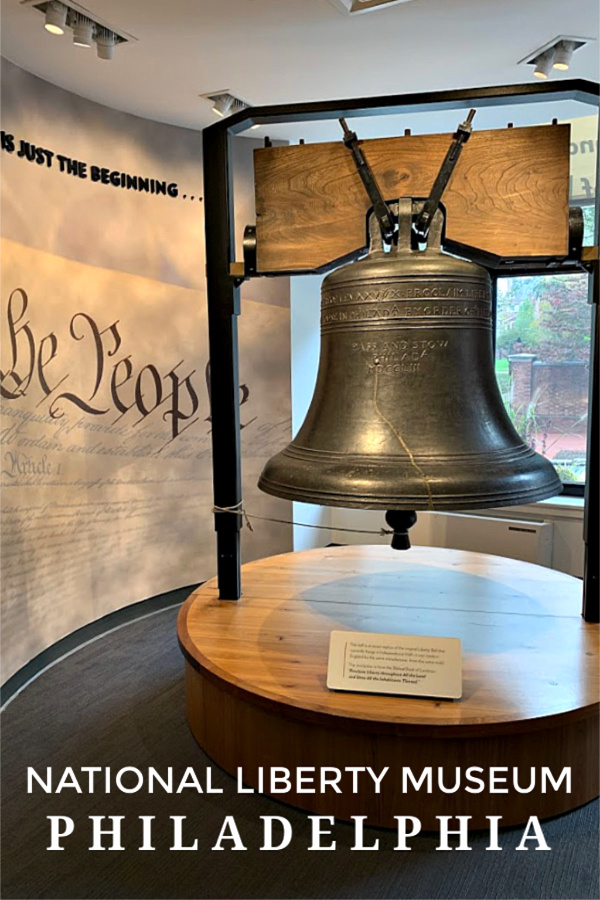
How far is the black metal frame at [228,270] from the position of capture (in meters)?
1.85

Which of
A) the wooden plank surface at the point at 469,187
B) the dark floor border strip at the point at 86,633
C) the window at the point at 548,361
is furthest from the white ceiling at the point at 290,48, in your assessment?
the dark floor border strip at the point at 86,633

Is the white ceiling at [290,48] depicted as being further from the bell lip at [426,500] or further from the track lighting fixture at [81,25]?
the bell lip at [426,500]

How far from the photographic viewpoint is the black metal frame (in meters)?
1.85

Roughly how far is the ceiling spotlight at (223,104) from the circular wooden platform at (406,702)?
1979mm

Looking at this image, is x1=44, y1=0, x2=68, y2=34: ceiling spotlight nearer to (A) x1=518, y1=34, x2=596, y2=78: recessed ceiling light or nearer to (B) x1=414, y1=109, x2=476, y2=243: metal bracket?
(B) x1=414, y1=109, x2=476, y2=243: metal bracket

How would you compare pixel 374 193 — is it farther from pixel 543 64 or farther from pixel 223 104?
pixel 223 104

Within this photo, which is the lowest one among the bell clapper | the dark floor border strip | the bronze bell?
the dark floor border strip

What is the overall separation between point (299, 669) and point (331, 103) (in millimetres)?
1578

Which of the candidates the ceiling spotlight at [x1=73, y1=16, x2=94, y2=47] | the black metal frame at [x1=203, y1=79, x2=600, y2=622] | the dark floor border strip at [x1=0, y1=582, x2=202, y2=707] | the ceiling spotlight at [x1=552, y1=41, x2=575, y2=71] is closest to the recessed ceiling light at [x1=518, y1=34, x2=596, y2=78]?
the ceiling spotlight at [x1=552, y1=41, x2=575, y2=71]

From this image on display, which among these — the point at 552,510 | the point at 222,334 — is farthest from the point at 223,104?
the point at 552,510

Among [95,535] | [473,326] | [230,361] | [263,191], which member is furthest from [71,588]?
[473,326]

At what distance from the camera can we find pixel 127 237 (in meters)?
3.10

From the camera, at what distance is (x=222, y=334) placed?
2.14 meters

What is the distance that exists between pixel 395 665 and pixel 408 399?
0.72 meters
